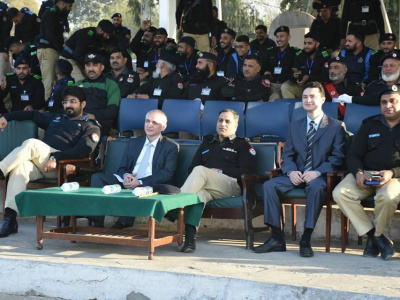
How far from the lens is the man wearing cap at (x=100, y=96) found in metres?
8.86

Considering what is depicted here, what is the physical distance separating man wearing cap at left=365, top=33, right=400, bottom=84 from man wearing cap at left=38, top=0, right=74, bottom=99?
470 cm

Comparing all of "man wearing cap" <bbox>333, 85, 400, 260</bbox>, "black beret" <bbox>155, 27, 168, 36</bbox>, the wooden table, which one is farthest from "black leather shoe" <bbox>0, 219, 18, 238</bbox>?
"black beret" <bbox>155, 27, 168, 36</bbox>

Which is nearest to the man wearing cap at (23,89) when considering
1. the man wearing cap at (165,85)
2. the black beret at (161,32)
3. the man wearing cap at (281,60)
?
the man wearing cap at (165,85)

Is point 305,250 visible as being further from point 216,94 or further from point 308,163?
point 216,94

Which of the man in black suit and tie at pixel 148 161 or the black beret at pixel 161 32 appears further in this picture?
the black beret at pixel 161 32

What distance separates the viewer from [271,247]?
6.26m

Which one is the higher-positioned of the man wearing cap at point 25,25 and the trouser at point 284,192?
the man wearing cap at point 25,25

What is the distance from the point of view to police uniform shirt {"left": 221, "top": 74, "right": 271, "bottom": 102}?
30.3ft

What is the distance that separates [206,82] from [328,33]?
2942mm

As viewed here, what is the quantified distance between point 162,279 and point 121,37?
9.10m

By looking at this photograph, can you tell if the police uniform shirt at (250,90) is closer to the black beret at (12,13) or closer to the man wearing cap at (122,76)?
the man wearing cap at (122,76)

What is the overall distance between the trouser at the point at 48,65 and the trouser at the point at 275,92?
3.55m

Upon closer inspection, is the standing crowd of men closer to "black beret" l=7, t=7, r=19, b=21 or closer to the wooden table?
"black beret" l=7, t=7, r=19, b=21

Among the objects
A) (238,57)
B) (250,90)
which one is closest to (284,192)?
(250,90)
